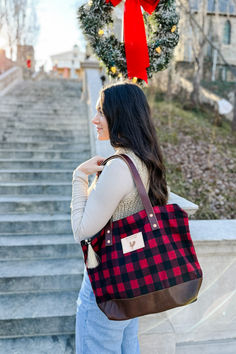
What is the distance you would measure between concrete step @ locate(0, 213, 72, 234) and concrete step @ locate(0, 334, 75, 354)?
1.38 metres

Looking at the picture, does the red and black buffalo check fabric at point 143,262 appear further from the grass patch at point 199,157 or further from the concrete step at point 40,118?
the concrete step at point 40,118

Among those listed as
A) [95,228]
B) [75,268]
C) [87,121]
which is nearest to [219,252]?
[95,228]

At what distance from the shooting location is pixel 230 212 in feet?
19.9

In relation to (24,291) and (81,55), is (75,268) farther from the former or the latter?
(81,55)

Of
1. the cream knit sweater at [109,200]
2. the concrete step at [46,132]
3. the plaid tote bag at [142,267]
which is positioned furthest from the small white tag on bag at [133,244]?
the concrete step at [46,132]

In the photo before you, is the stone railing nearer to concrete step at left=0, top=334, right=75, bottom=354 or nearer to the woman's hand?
concrete step at left=0, top=334, right=75, bottom=354

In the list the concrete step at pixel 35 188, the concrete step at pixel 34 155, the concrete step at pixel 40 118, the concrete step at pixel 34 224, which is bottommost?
the concrete step at pixel 34 224

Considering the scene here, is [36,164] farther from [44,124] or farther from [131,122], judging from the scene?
[131,122]

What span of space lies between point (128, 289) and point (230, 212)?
550 cm

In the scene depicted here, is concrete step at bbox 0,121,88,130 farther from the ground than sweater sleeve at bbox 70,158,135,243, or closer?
closer

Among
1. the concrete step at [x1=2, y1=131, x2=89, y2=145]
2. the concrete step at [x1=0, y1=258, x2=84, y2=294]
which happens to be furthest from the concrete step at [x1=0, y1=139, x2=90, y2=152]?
the concrete step at [x1=0, y1=258, x2=84, y2=294]

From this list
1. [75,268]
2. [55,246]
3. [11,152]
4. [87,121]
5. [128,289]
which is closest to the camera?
[128,289]

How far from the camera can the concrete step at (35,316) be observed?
94.7 inches

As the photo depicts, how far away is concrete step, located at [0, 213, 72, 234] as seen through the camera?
351 cm
